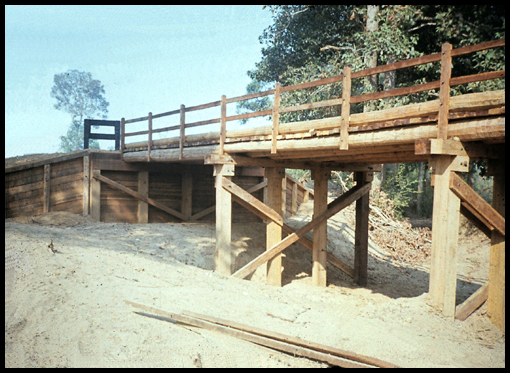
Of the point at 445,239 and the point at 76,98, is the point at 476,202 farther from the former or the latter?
the point at 76,98

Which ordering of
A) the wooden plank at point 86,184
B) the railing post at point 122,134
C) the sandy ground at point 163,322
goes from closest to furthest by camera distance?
the sandy ground at point 163,322 < the wooden plank at point 86,184 < the railing post at point 122,134

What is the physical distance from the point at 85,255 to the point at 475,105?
6.35 metres

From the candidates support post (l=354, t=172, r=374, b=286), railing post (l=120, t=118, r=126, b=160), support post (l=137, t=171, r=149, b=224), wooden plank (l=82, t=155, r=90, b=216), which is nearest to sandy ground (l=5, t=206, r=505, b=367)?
support post (l=354, t=172, r=374, b=286)

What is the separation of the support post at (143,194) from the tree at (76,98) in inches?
1458

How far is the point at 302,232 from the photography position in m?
9.35

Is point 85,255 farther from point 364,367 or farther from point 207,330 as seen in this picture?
point 364,367

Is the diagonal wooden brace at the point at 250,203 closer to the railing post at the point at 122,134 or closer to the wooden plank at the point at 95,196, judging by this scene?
the wooden plank at the point at 95,196

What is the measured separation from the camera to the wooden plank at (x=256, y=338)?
13.4 ft

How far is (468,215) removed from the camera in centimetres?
605

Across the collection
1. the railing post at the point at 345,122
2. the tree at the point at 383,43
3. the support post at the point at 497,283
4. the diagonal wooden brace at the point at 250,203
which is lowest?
the support post at the point at 497,283

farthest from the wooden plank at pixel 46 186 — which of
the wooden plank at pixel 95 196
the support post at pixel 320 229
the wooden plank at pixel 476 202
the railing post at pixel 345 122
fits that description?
the wooden plank at pixel 476 202

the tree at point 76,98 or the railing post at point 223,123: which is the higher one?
the tree at point 76,98

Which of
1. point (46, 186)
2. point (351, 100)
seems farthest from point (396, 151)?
point (46, 186)

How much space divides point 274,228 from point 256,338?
4.89m
